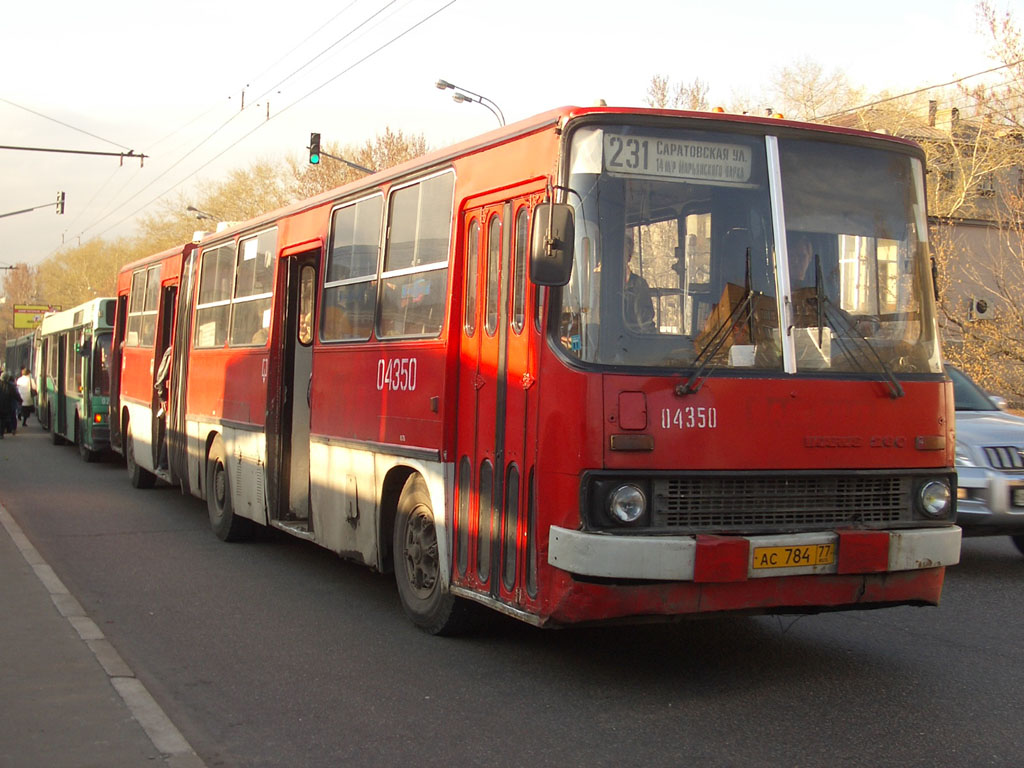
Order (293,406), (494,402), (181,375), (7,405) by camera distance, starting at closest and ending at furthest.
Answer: (494,402) → (293,406) → (181,375) → (7,405)

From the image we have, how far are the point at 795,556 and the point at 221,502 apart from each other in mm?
7725


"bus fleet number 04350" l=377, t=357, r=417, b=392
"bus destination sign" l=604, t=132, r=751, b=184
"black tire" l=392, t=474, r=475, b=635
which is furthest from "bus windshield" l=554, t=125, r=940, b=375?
"black tire" l=392, t=474, r=475, b=635

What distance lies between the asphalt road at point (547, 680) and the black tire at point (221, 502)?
158 centimetres

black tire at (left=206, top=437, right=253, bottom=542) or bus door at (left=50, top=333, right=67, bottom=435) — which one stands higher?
bus door at (left=50, top=333, right=67, bottom=435)

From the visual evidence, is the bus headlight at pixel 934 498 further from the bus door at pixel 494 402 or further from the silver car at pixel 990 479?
the silver car at pixel 990 479

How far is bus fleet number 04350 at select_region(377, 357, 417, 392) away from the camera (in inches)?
319

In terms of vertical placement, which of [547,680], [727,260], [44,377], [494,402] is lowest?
[547,680]

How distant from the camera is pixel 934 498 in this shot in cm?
681

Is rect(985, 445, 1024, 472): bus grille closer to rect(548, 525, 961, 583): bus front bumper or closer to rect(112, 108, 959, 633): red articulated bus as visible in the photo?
rect(112, 108, 959, 633): red articulated bus

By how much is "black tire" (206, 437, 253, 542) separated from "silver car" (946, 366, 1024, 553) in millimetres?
6724

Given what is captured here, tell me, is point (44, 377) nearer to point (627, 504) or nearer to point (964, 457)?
point (964, 457)

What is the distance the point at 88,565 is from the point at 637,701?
6177 mm

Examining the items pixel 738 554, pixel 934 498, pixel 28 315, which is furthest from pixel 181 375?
pixel 28 315

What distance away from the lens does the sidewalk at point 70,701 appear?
209 inches
